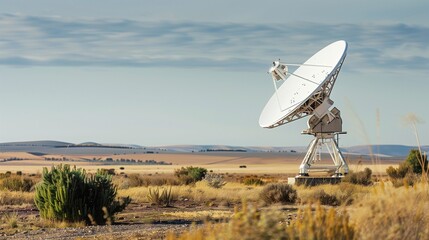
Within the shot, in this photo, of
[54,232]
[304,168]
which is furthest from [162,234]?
[304,168]

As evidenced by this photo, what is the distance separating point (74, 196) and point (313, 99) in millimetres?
19906

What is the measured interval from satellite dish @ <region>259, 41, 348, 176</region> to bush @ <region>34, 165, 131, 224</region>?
1666 centimetres

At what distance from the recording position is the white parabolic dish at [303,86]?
4078cm

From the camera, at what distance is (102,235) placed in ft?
65.6

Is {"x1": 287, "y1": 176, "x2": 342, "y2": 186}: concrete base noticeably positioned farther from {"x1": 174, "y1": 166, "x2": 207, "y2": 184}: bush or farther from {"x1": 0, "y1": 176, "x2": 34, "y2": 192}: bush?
{"x1": 0, "y1": 176, "x2": 34, "y2": 192}: bush

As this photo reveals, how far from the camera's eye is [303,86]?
141 ft

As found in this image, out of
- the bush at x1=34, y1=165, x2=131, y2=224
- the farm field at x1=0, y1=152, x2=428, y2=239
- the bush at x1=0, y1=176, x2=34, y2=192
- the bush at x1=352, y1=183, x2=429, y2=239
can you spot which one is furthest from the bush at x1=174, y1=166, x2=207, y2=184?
the bush at x1=352, y1=183, x2=429, y2=239

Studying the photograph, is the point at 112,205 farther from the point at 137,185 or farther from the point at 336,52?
the point at 137,185

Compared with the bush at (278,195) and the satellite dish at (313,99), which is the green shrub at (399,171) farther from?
the bush at (278,195)

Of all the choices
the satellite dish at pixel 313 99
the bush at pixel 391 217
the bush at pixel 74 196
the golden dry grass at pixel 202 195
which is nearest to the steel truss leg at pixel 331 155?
the satellite dish at pixel 313 99

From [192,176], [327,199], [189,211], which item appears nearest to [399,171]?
[192,176]

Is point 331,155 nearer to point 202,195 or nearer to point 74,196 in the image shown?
point 202,195

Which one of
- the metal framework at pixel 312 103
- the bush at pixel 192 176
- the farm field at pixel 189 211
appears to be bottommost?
the farm field at pixel 189 211

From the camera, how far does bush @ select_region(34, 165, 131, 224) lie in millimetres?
24969
